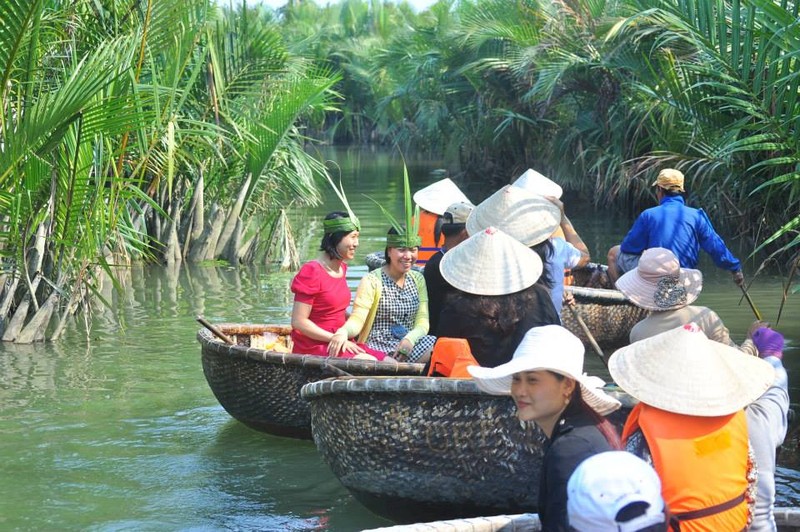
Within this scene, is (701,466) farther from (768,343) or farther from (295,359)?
(295,359)

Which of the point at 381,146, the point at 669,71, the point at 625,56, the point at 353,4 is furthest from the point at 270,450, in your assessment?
the point at 353,4

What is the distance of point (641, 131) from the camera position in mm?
18641

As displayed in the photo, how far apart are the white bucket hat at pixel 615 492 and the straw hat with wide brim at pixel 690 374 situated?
89 cm

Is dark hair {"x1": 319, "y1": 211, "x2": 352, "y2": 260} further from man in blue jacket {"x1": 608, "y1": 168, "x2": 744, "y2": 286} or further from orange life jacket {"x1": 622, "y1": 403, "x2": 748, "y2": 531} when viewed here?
orange life jacket {"x1": 622, "y1": 403, "x2": 748, "y2": 531}

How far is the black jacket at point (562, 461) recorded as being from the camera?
3752 millimetres

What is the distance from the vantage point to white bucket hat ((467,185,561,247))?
25.2 feet

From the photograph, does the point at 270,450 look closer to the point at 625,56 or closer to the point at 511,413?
the point at 511,413

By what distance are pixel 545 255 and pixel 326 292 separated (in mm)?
1330

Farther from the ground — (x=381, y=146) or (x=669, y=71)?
(x=669, y=71)

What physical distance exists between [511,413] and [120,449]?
2795 millimetres

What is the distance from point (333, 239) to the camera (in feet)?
23.6

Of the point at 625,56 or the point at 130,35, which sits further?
the point at 625,56

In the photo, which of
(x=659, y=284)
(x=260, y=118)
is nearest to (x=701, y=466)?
(x=659, y=284)

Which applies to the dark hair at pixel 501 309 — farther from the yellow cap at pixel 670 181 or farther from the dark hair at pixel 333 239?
the yellow cap at pixel 670 181
